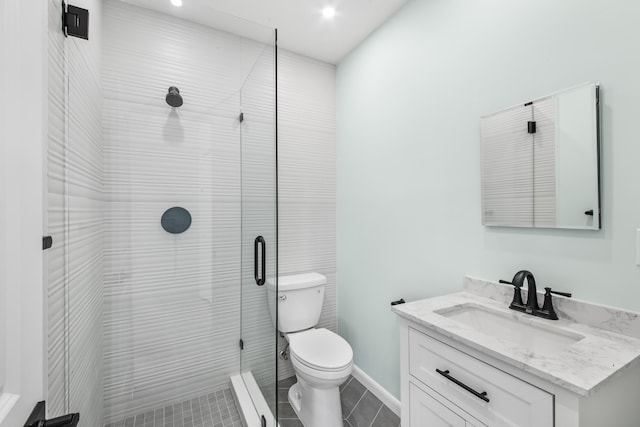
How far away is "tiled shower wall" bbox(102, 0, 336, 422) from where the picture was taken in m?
1.57

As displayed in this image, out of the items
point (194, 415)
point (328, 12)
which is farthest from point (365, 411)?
point (328, 12)

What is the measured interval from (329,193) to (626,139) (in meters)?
1.76

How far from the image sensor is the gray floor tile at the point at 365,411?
1700mm

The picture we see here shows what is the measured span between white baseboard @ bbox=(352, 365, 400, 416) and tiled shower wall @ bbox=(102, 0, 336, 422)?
0.89 metres

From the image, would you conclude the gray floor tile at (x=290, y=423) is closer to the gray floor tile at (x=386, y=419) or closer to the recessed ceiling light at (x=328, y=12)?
the gray floor tile at (x=386, y=419)

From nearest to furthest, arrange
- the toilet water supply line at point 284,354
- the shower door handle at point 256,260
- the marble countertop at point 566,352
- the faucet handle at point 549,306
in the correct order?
the marble countertop at point 566,352
the faucet handle at point 549,306
the shower door handle at point 256,260
the toilet water supply line at point 284,354

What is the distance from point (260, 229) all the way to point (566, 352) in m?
1.39

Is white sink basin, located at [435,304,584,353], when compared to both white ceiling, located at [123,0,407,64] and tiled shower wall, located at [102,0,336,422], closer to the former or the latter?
tiled shower wall, located at [102,0,336,422]

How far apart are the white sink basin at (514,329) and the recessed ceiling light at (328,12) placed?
6.25 feet

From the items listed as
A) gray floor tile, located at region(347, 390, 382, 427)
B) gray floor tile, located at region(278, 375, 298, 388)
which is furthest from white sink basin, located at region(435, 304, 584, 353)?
gray floor tile, located at region(278, 375, 298, 388)

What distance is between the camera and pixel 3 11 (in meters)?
0.54

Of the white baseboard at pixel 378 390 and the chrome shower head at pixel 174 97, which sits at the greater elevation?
A: the chrome shower head at pixel 174 97

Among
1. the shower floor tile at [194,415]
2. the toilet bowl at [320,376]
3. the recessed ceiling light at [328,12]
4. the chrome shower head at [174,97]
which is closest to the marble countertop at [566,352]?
the toilet bowl at [320,376]

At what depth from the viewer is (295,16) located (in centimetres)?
184
